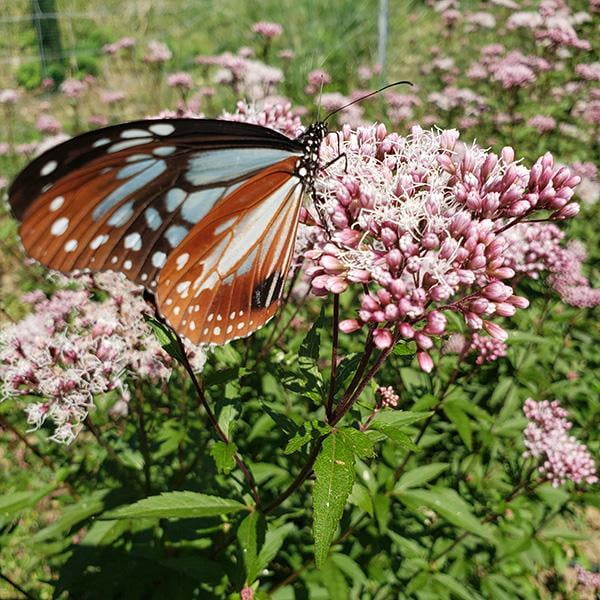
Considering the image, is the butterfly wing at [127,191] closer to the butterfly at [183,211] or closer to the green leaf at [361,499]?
the butterfly at [183,211]

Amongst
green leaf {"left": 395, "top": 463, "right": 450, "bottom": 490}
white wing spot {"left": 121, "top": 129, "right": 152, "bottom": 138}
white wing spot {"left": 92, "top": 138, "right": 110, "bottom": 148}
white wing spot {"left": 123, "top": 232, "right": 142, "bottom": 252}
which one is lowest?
green leaf {"left": 395, "top": 463, "right": 450, "bottom": 490}

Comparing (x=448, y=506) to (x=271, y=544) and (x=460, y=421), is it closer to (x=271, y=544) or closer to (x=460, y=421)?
(x=460, y=421)

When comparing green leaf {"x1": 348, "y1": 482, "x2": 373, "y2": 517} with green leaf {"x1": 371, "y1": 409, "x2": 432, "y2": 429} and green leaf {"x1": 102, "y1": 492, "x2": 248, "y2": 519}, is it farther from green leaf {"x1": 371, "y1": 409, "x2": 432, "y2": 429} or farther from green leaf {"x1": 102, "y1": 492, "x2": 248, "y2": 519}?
green leaf {"x1": 102, "y1": 492, "x2": 248, "y2": 519}

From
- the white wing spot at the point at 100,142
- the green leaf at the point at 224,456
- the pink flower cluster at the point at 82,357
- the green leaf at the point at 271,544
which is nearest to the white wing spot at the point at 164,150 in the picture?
the white wing spot at the point at 100,142

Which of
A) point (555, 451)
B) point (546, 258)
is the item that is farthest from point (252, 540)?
point (546, 258)

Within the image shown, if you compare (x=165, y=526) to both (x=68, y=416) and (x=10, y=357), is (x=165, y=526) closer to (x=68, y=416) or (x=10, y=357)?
(x=68, y=416)

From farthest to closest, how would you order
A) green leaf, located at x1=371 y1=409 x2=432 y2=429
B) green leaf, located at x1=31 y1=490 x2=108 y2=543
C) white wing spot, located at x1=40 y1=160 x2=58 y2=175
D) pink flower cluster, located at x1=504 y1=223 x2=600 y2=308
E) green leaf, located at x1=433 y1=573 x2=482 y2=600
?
pink flower cluster, located at x1=504 y1=223 x2=600 y2=308, green leaf, located at x1=433 y1=573 x2=482 y2=600, green leaf, located at x1=31 y1=490 x2=108 y2=543, green leaf, located at x1=371 y1=409 x2=432 y2=429, white wing spot, located at x1=40 y1=160 x2=58 y2=175

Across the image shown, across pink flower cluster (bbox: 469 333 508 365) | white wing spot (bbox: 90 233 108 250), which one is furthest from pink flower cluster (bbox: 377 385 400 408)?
white wing spot (bbox: 90 233 108 250)
